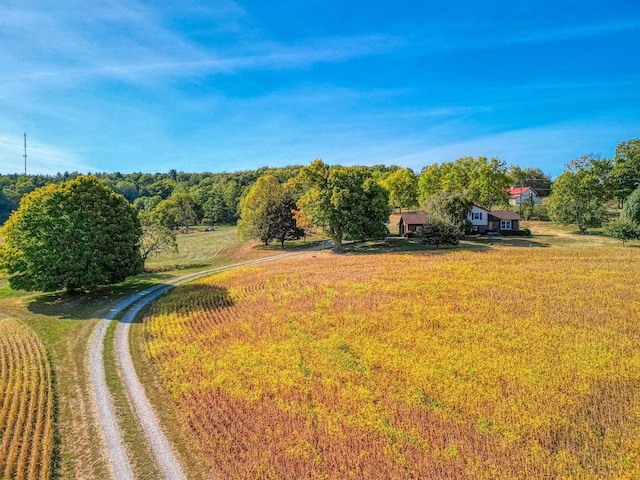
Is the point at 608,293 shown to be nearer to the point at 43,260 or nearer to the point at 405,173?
the point at 43,260

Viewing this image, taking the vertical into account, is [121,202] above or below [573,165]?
below

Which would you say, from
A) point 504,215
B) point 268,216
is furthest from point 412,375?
point 504,215

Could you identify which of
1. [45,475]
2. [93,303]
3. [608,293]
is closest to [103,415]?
[45,475]

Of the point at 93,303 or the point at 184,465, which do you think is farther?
the point at 93,303

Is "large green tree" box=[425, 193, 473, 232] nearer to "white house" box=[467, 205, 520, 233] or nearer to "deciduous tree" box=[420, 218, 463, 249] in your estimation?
"deciduous tree" box=[420, 218, 463, 249]

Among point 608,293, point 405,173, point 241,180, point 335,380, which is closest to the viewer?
point 335,380

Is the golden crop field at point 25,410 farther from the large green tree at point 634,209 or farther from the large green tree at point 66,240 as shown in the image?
the large green tree at point 634,209
